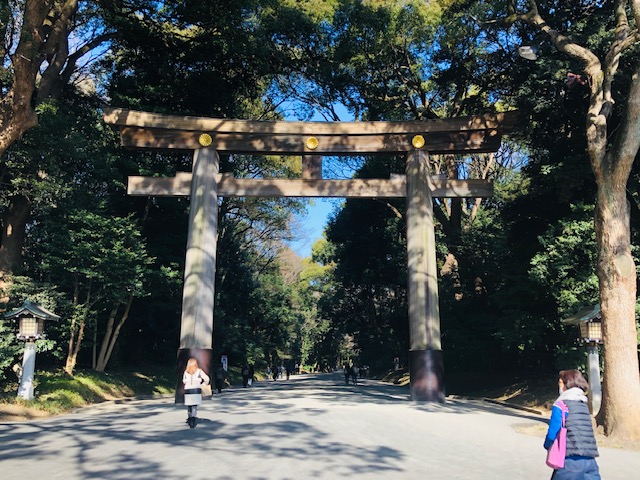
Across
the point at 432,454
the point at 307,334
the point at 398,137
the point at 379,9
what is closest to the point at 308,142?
the point at 398,137

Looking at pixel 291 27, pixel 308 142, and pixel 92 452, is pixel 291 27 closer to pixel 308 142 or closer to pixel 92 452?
pixel 308 142

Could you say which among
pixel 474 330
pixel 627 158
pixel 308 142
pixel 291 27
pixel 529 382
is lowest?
pixel 529 382

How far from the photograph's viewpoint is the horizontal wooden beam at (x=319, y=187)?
49.1ft

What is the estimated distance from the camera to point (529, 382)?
1811 cm

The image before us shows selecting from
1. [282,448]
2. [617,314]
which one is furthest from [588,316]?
[282,448]

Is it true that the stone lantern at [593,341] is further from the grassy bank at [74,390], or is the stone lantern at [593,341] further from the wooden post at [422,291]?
the grassy bank at [74,390]

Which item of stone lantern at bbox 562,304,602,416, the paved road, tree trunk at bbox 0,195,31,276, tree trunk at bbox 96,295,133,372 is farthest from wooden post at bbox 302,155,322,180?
tree trunk at bbox 0,195,31,276

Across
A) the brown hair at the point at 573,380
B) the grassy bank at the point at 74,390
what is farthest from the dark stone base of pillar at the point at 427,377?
the brown hair at the point at 573,380

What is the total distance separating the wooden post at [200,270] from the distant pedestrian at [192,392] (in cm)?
413

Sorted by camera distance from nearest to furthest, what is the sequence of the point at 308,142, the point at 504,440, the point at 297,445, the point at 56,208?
1. the point at 297,445
2. the point at 504,440
3. the point at 308,142
4. the point at 56,208

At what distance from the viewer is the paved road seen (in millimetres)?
5859

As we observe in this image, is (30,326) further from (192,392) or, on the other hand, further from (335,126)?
(335,126)

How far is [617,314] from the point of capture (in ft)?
31.0

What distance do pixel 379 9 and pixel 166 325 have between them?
690 inches
